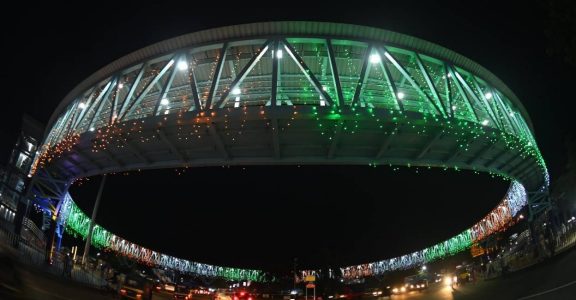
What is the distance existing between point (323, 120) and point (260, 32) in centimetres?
600

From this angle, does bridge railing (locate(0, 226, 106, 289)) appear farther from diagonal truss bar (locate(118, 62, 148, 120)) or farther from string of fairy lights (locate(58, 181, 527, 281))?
string of fairy lights (locate(58, 181, 527, 281))

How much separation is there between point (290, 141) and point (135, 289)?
12.0 m

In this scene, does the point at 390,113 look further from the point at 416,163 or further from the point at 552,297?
the point at 552,297

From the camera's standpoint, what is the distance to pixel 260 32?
848 inches

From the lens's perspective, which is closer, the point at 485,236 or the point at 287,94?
the point at 287,94

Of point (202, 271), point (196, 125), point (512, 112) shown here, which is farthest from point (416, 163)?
point (202, 271)

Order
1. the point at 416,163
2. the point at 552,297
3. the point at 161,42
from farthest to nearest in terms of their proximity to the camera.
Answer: the point at 416,163
the point at 161,42
the point at 552,297

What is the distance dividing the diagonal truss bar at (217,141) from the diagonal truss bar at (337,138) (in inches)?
248

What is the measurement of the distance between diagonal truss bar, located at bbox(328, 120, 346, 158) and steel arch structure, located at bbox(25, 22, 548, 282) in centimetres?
8

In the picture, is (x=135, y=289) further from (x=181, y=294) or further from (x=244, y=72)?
(x=181, y=294)

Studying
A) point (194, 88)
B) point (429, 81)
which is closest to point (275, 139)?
point (194, 88)

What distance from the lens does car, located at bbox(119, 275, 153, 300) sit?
21.3 meters

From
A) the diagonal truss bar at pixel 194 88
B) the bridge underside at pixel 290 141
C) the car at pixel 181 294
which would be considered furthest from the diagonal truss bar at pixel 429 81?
the car at pixel 181 294

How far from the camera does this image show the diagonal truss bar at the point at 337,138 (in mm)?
21066
